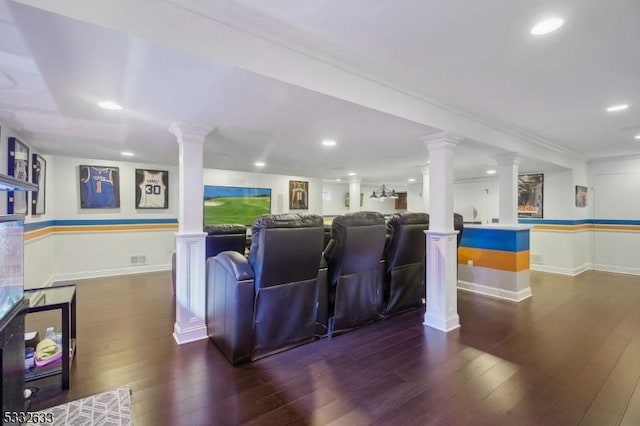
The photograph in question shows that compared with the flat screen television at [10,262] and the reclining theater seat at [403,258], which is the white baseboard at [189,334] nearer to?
the flat screen television at [10,262]

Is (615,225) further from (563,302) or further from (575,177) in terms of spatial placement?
(563,302)

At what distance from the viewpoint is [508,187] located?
4523 mm

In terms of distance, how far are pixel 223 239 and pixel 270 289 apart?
1.26 meters

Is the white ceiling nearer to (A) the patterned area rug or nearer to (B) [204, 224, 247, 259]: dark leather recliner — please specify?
(B) [204, 224, 247, 259]: dark leather recliner

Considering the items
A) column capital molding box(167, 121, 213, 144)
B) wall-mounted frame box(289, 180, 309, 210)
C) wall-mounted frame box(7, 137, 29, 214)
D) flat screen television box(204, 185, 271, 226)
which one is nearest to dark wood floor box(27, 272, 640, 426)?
wall-mounted frame box(7, 137, 29, 214)

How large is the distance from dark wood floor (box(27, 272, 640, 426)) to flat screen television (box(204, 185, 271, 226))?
142 inches

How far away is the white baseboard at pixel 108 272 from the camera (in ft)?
17.3

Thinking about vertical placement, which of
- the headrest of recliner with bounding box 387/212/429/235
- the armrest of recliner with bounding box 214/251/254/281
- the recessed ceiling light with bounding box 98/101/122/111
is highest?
the recessed ceiling light with bounding box 98/101/122/111

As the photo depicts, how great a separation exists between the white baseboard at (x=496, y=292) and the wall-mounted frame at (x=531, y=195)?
299 centimetres

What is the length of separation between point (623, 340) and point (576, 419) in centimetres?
182

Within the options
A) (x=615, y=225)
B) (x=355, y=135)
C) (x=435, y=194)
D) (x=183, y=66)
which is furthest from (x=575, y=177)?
(x=183, y=66)

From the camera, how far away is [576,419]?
1827 millimetres

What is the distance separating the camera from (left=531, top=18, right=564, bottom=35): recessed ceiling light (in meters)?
1.75

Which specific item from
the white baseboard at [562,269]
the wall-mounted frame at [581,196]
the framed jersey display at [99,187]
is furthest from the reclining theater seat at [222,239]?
the wall-mounted frame at [581,196]
